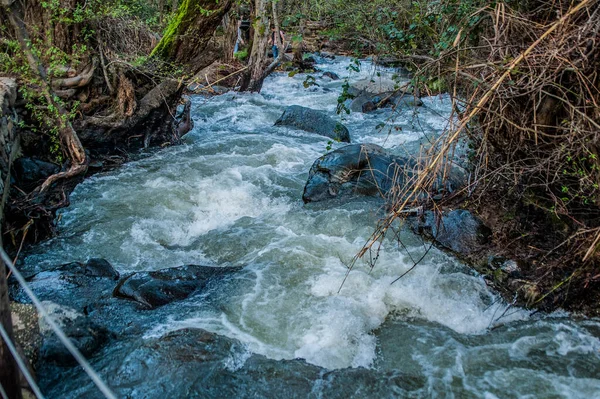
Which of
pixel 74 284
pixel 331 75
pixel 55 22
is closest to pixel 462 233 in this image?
pixel 74 284

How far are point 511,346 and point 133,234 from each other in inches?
169

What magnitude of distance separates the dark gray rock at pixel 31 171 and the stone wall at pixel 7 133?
124 mm

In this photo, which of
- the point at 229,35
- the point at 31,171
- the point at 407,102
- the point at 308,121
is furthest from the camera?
the point at 229,35

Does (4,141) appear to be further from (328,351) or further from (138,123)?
(328,351)

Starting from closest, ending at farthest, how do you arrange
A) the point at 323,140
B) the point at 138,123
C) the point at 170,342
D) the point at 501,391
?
the point at 501,391 → the point at 170,342 → the point at 138,123 → the point at 323,140

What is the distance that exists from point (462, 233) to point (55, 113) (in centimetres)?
525

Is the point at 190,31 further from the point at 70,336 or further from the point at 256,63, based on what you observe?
the point at 70,336

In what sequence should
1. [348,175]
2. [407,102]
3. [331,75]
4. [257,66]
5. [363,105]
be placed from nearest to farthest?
[407,102] → [348,175] → [257,66] → [363,105] → [331,75]

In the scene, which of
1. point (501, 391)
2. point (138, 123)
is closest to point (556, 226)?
point (501, 391)

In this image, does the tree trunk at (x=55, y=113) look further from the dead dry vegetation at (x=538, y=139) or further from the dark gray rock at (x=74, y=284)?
the dead dry vegetation at (x=538, y=139)

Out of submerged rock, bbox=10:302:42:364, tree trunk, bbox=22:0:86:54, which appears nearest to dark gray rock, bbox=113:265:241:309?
submerged rock, bbox=10:302:42:364

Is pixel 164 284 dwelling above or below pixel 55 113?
below

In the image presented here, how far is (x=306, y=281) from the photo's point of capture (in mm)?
5164

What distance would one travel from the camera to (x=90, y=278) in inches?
198
